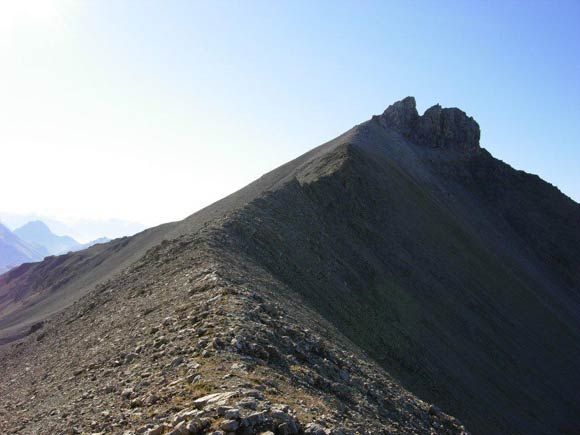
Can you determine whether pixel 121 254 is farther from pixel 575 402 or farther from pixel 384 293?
pixel 575 402

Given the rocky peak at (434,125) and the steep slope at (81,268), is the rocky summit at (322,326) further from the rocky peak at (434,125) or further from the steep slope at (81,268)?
the rocky peak at (434,125)

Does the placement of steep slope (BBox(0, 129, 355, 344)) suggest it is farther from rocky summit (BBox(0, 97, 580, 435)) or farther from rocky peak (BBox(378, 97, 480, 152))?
rocky peak (BBox(378, 97, 480, 152))

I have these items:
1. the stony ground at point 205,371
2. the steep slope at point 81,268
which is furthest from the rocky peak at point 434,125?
the stony ground at point 205,371

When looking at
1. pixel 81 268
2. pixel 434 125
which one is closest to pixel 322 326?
pixel 81 268

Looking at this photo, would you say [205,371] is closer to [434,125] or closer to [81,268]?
[81,268]

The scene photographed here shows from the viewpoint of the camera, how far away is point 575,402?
39.8m

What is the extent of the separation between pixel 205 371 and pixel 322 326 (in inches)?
399

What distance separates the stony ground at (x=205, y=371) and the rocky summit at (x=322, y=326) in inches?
2.6

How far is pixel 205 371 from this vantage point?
34.9 ft

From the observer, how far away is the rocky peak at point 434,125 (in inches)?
3494

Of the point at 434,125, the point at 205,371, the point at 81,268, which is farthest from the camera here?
the point at 434,125

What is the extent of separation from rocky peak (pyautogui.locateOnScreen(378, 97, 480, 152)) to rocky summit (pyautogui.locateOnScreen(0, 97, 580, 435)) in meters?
16.7

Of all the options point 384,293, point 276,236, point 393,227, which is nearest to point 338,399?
point 276,236

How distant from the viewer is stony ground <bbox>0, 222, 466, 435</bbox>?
9320mm
